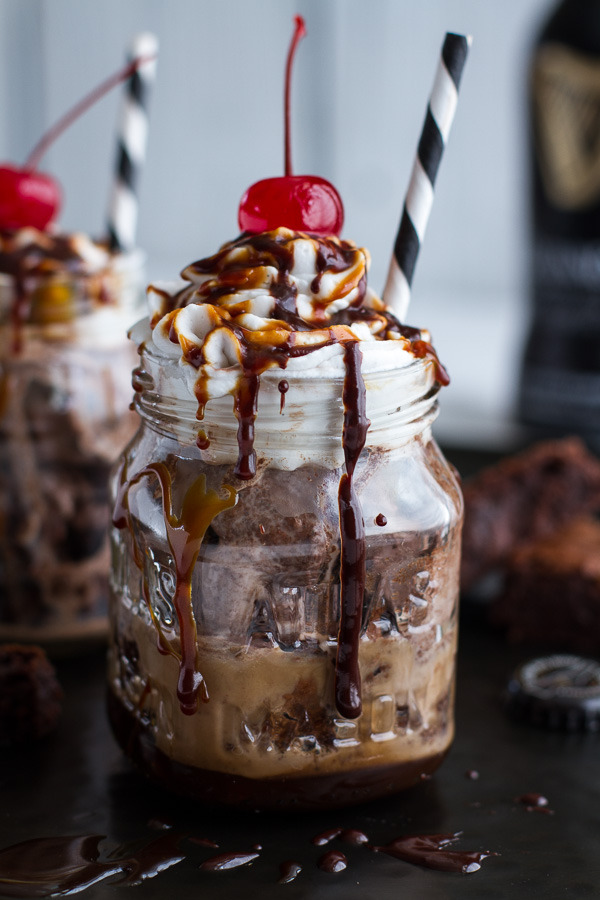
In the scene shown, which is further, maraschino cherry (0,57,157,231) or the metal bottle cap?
maraschino cherry (0,57,157,231)

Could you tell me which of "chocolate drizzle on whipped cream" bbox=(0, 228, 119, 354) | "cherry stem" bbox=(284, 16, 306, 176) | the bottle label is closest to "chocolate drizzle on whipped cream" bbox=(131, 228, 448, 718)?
"cherry stem" bbox=(284, 16, 306, 176)

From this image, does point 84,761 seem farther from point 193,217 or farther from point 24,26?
point 24,26

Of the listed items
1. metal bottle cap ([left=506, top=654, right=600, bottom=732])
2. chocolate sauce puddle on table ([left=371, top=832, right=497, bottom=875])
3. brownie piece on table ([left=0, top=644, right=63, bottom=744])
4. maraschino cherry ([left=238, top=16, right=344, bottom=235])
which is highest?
maraschino cherry ([left=238, top=16, right=344, bottom=235])

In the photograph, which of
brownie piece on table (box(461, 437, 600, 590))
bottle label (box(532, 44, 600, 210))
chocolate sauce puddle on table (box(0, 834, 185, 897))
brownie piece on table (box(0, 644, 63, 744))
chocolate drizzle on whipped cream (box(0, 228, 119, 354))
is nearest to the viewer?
chocolate sauce puddle on table (box(0, 834, 185, 897))

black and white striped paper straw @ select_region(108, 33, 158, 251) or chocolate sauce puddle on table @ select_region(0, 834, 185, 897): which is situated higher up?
black and white striped paper straw @ select_region(108, 33, 158, 251)

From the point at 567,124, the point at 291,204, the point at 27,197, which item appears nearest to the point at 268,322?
the point at 291,204

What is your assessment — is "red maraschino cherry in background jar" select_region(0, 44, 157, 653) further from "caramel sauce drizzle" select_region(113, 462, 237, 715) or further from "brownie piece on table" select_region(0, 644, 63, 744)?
"caramel sauce drizzle" select_region(113, 462, 237, 715)
